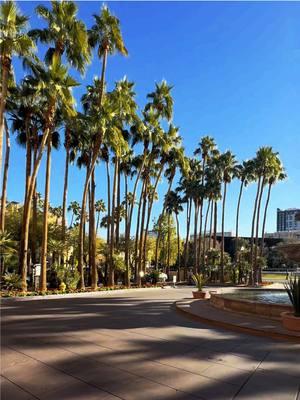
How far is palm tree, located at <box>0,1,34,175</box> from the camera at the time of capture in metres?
18.5

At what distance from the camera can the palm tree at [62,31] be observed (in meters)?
22.4

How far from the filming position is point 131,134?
3503cm

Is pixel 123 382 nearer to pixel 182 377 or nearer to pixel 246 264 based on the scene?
pixel 182 377

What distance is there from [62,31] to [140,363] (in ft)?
67.5

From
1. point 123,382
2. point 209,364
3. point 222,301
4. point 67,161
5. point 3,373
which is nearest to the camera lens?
point 123,382

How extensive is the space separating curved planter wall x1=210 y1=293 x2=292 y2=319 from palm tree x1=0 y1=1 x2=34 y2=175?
13.4 m

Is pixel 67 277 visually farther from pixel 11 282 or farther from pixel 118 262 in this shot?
pixel 118 262

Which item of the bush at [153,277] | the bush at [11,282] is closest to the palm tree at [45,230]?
the bush at [11,282]

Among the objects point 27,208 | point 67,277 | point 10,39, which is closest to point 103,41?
point 10,39

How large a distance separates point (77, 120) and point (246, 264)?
32099 mm

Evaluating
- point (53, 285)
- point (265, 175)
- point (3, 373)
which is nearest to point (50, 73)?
point (53, 285)

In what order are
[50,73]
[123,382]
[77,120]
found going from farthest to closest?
[77,120] → [50,73] → [123,382]

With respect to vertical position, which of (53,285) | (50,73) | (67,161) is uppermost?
(50,73)

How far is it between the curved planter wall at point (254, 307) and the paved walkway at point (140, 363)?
2.46 m
